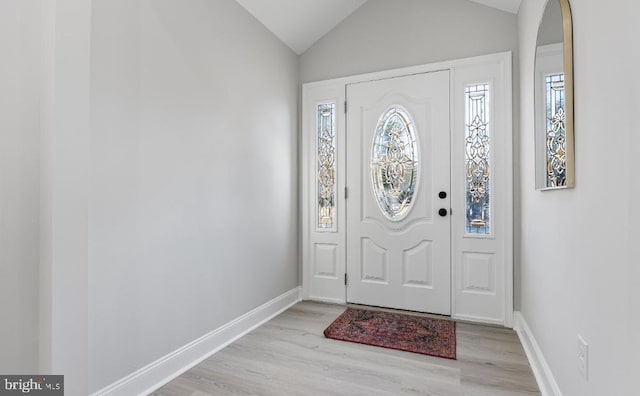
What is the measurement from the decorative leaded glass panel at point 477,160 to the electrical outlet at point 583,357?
62.2 inches

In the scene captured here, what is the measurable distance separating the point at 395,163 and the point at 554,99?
1559 mm

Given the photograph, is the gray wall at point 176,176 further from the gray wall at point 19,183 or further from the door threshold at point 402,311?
the door threshold at point 402,311

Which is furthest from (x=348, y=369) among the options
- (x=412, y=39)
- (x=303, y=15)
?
(x=303, y=15)

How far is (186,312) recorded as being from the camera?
2.14 m

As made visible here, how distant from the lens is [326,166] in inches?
135

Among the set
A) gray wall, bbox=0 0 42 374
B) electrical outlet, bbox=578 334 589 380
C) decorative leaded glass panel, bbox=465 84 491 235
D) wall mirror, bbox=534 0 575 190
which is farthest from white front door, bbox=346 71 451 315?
gray wall, bbox=0 0 42 374

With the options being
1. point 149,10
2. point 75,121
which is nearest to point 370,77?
point 149,10

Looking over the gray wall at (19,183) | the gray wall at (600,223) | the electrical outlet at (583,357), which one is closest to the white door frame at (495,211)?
the gray wall at (600,223)

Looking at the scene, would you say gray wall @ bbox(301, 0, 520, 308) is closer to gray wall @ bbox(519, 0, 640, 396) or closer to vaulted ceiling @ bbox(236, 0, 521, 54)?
vaulted ceiling @ bbox(236, 0, 521, 54)

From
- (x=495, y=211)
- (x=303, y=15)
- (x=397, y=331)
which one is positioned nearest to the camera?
(x=397, y=331)

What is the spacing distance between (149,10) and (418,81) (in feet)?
7.00

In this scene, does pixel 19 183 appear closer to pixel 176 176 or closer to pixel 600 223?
pixel 176 176

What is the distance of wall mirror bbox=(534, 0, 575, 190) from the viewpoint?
4.78 feet

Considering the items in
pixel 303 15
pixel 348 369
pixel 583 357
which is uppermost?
pixel 303 15
